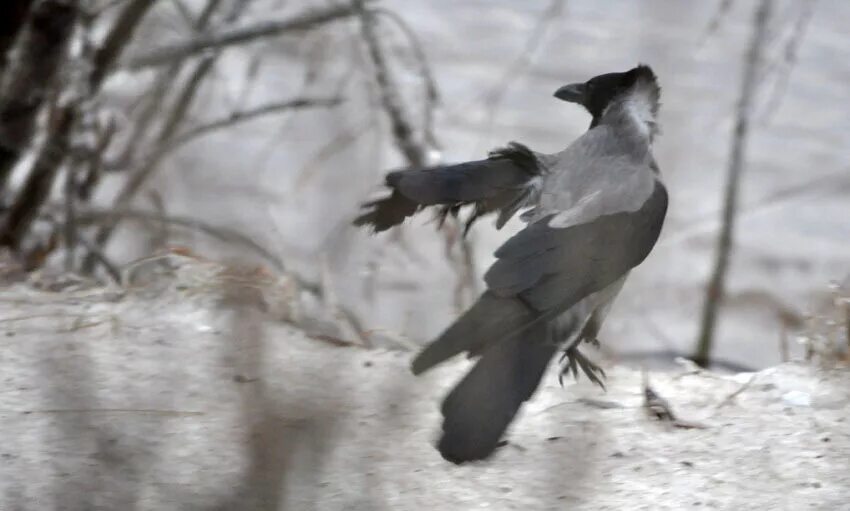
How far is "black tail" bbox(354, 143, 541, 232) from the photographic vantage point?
1236mm

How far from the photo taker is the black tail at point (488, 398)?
45.1 inches

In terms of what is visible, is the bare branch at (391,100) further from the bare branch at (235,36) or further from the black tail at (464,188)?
the black tail at (464,188)

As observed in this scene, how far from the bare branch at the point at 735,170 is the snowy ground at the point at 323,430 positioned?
93cm

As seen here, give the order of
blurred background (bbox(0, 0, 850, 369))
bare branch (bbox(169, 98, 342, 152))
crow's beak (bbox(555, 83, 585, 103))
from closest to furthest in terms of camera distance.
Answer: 1. crow's beak (bbox(555, 83, 585, 103))
2. blurred background (bbox(0, 0, 850, 369))
3. bare branch (bbox(169, 98, 342, 152))

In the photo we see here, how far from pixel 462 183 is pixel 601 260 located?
0.16 metres

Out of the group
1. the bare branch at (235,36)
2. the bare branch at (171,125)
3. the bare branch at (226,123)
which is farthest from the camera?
the bare branch at (171,125)

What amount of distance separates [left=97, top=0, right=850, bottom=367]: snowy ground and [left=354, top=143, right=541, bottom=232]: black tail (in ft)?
3.07

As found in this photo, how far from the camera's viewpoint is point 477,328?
3.82ft

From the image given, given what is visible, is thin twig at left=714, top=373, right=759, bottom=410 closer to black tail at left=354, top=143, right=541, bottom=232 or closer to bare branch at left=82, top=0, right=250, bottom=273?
black tail at left=354, top=143, right=541, bottom=232

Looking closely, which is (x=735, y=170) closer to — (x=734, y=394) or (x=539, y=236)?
(x=734, y=394)

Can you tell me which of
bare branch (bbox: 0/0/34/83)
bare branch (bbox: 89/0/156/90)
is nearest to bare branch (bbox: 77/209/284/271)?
bare branch (bbox: 89/0/156/90)

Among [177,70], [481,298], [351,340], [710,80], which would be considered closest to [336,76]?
[177,70]

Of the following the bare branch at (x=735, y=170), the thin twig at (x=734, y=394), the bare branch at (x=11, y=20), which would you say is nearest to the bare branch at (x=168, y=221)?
the bare branch at (x=11, y=20)

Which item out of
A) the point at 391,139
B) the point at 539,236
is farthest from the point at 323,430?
the point at 391,139
